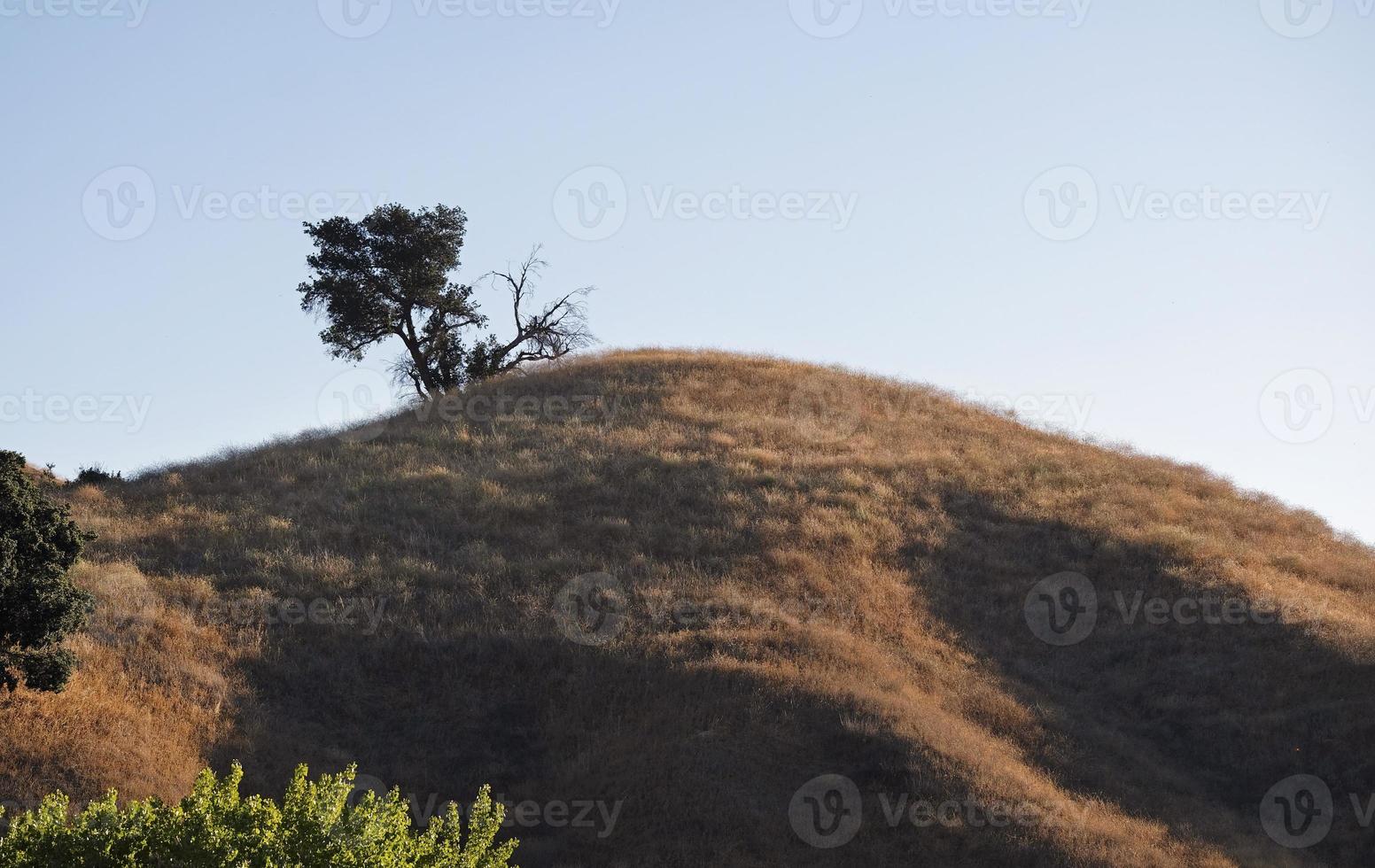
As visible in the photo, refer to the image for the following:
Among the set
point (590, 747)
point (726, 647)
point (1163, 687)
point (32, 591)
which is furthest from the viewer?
point (1163, 687)

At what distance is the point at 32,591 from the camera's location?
17219mm

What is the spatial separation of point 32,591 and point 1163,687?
69.3 ft

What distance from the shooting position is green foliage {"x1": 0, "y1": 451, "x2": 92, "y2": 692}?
56.3ft

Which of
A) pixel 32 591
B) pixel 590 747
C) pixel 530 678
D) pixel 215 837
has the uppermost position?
pixel 32 591

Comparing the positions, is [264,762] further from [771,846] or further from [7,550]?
[771,846]

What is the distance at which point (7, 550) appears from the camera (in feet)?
56.1

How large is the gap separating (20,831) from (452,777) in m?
8.67

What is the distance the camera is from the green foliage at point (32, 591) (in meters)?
17.2

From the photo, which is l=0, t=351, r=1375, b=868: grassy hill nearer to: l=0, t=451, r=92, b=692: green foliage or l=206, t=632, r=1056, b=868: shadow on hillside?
l=206, t=632, r=1056, b=868: shadow on hillside


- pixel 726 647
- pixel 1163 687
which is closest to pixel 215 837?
pixel 726 647

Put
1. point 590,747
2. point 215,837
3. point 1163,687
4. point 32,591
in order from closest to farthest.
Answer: point 215,837
point 32,591
point 590,747
point 1163,687

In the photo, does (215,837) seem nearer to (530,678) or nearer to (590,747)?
(590,747)

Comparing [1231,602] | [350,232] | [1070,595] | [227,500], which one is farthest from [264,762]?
[350,232]

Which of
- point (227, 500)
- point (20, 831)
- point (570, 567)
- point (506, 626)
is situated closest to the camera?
point (20, 831)
